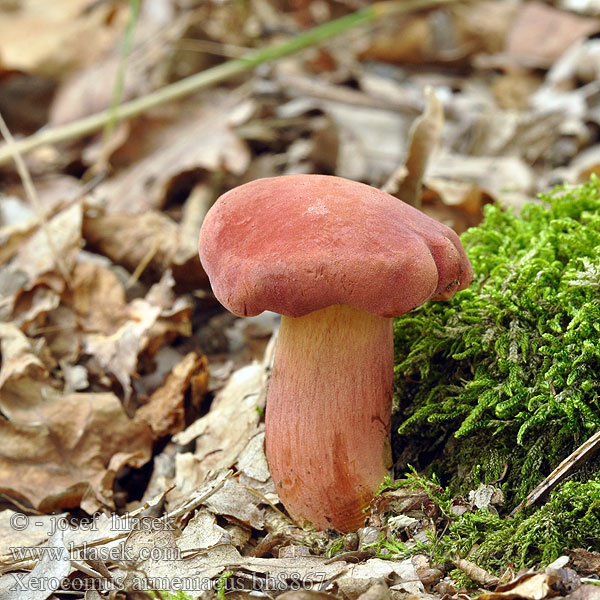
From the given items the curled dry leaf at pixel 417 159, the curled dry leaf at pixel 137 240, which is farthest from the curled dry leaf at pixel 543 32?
the curled dry leaf at pixel 137 240

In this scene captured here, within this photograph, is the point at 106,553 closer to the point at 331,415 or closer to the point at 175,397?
the point at 331,415

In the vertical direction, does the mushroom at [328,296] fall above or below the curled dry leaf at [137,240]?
above

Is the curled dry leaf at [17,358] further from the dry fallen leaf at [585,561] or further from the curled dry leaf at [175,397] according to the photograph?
the dry fallen leaf at [585,561]

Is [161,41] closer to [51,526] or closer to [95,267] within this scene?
[95,267]

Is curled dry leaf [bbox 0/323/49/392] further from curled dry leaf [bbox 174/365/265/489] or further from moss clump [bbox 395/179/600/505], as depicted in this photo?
moss clump [bbox 395/179/600/505]

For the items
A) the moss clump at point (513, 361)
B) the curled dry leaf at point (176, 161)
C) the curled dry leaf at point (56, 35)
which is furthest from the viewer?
the curled dry leaf at point (56, 35)

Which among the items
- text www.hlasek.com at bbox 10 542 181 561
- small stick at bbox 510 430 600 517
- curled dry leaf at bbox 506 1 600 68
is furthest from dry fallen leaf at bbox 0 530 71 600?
curled dry leaf at bbox 506 1 600 68

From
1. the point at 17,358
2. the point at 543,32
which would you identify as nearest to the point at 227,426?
the point at 17,358
